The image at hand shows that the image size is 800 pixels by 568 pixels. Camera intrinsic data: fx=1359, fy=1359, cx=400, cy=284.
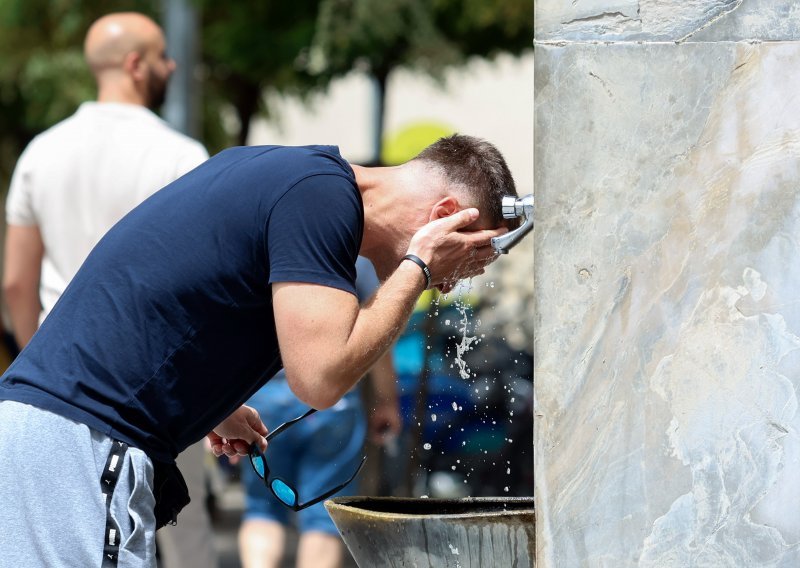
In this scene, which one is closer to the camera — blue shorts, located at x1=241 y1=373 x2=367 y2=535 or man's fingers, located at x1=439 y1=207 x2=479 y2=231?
man's fingers, located at x1=439 y1=207 x2=479 y2=231

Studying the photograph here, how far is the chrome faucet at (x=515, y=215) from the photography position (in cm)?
274

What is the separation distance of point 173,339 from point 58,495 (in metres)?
0.36

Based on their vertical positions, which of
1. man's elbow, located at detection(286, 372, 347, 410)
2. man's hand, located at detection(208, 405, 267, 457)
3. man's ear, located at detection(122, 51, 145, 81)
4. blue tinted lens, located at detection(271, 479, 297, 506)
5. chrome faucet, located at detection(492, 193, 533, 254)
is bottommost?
blue tinted lens, located at detection(271, 479, 297, 506)

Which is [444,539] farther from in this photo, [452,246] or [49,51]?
[49,51]

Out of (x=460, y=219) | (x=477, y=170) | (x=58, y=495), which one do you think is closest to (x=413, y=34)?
(x=477, y=170)

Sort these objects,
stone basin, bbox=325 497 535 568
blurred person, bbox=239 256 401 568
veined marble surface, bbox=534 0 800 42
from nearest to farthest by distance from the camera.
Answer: veined marble surface, bbox=534 0 800 42, stone basin, bbox=325 497 535 568, blurred person, bbox=239 256 401 568

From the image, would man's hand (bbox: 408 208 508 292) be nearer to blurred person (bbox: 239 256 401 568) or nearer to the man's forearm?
the man's forearm

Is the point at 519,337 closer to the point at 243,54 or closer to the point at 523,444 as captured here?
the point at 523,444

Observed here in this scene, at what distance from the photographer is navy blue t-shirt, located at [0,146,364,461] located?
8.32 ft

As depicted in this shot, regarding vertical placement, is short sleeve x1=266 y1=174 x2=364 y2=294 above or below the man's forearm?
above

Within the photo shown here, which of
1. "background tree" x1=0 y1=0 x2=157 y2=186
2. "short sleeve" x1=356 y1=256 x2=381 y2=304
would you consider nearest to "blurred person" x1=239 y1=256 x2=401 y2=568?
"short sleeve" x1=356 y1=256 x2=381 y2=304

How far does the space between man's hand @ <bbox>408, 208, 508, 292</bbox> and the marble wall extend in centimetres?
25

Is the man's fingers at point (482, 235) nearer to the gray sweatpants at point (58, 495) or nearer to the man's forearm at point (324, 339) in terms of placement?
the man's forearm at point (324, 339)

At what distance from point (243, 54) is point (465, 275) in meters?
6.94
